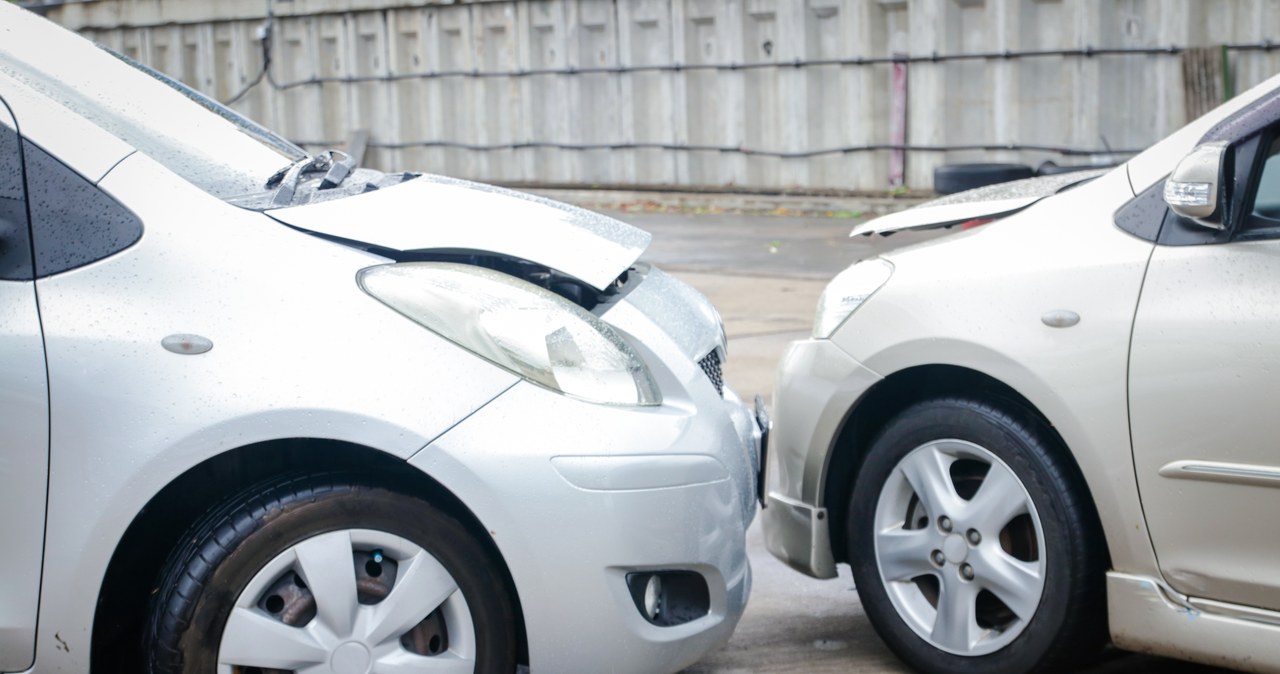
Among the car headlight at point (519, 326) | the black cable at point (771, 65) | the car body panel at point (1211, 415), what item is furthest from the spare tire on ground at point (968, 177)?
the black cable at point (771, 65)

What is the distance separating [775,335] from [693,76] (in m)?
7.44

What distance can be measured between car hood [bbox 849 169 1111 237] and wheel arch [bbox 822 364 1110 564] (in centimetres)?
43

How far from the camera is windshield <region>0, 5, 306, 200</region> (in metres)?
3.19

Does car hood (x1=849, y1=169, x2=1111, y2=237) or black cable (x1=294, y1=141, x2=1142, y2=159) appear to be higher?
car hood (x1=849, y1=169, x2=1111, y2=237)

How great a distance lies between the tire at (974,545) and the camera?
328 cm

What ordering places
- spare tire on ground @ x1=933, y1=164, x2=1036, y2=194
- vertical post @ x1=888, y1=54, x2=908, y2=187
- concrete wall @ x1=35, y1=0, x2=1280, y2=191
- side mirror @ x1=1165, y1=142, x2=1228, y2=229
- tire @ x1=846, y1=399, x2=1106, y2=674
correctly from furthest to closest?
1. vertical post @ x1=888, y1=54, x2=908, y2=187
2. concrete wall @ x1=35, y1=0, x2=1280, y2=191
3. spare tire on ground @ x1=933, y1=164, x2=1036, y2=194
4. tire @ x1=846, y1=399, x2=1106, y2=674
5. side mirror @ x1=1165, y1=142, x2=1228, y2=229

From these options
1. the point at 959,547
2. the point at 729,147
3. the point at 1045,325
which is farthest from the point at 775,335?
the point at 729,147

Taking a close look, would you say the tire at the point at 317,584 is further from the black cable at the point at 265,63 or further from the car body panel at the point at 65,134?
the black cable at the point at 265,63

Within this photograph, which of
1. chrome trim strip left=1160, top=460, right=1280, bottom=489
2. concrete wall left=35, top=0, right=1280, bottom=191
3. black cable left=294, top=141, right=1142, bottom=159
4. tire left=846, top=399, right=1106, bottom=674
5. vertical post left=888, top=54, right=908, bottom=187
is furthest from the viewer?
vertical post left=888, top=54, right=908, bottom=187

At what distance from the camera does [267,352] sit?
2771mm

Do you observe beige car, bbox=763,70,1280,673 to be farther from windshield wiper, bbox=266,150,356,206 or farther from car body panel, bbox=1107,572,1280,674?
windshield wiper, bbox=266,150,356,206

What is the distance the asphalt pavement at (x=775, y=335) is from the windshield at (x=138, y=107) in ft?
5.56

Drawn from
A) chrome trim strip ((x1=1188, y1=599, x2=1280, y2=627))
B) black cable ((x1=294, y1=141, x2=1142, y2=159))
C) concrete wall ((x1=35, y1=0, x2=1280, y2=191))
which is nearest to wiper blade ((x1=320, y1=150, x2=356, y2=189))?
chrome trim strip ((x1=1188, y1=599, x2=1280, y2=627))

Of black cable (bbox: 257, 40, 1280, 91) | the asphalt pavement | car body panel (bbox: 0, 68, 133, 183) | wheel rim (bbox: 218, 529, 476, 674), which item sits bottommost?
the asphalt pavement
